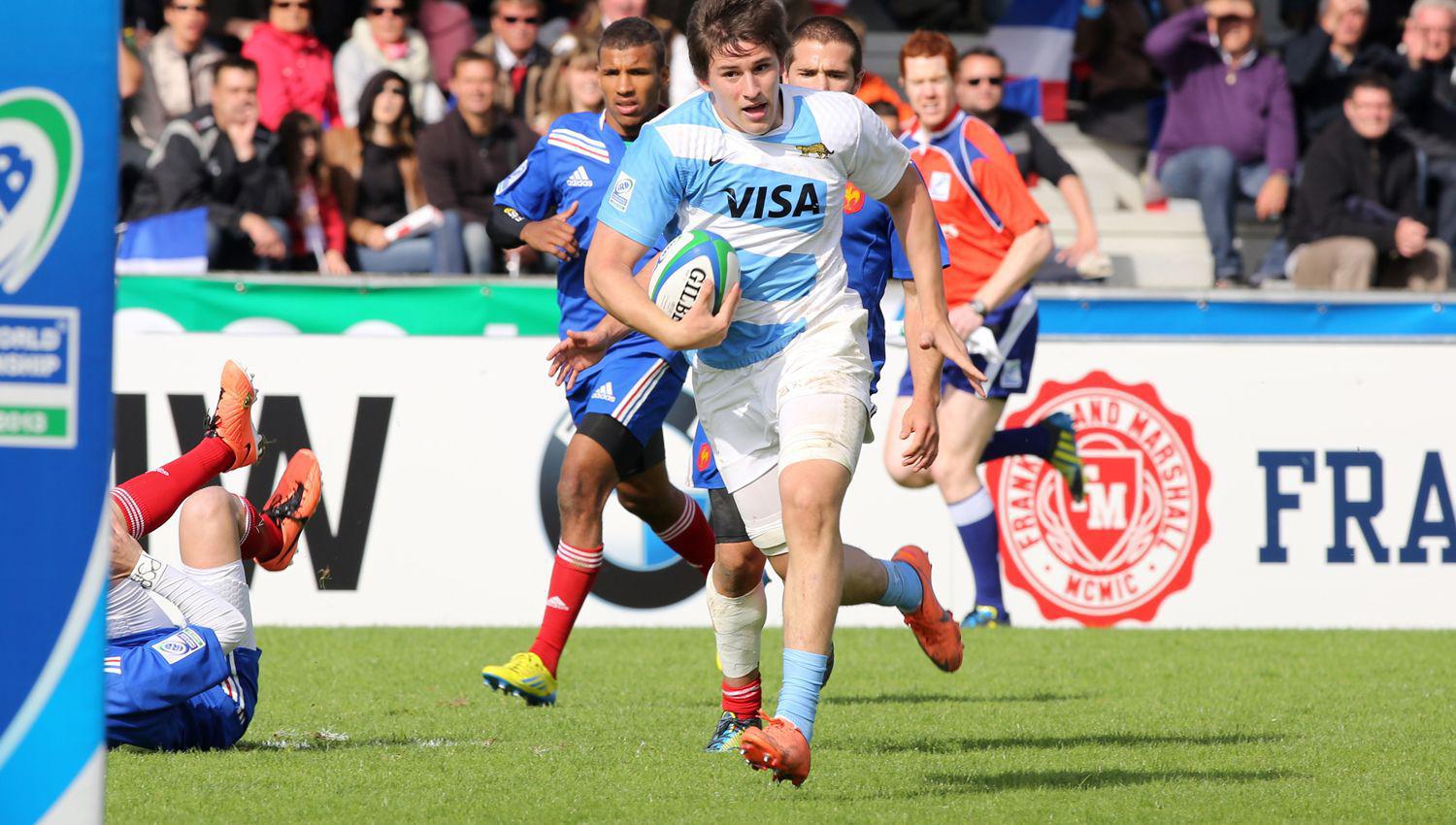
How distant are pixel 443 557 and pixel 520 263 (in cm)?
251

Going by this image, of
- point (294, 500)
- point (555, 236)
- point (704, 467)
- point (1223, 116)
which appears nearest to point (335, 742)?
point (294, 500)

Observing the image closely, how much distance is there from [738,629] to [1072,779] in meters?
1.26

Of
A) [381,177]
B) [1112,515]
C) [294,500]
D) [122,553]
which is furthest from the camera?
[381,177]

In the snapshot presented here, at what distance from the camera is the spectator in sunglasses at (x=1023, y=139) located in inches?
451

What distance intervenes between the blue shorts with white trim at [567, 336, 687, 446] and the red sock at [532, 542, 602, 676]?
507 millimetres

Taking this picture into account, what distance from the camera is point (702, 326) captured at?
16.0 feet

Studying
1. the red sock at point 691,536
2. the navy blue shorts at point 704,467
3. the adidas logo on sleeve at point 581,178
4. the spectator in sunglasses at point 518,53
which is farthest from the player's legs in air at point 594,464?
the spectator in sunglasses at point 518,53

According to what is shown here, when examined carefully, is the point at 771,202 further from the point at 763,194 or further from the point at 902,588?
the point at 902,588

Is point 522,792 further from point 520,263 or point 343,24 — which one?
point 343,24

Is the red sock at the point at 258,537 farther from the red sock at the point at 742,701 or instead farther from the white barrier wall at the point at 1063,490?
the white barrier wall at the point at 1063,490

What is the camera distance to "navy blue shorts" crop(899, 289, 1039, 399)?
30.8 ft

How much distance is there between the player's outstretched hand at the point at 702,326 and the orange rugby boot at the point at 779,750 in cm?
98

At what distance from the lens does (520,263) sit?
12117mm

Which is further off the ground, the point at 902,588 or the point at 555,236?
the point at 555,236
